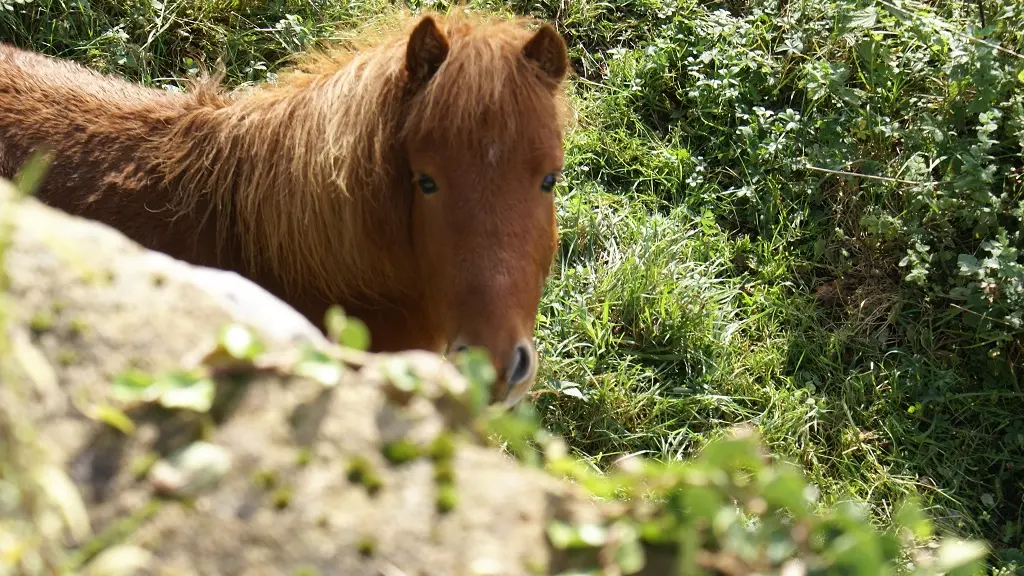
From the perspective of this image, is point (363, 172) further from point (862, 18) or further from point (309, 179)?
point (862, 18)

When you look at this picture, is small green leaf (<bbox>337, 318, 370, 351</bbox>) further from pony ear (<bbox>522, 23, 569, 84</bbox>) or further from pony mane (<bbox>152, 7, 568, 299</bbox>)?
pony ear (<bbox>522, 23, 569, 84</bbox>)

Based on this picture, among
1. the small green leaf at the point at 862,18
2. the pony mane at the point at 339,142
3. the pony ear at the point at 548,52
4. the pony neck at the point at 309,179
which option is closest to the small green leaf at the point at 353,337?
the pony mane at the point at 339,142

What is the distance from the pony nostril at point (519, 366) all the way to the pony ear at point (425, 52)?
2.99 ft

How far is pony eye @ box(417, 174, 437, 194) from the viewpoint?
2495 mm

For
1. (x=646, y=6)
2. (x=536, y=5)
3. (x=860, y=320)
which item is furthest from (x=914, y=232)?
(x=536, y=5)

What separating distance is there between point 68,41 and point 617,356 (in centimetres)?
354

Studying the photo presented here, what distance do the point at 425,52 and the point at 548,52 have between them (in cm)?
40

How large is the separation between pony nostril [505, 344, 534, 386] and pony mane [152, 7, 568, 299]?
60cm

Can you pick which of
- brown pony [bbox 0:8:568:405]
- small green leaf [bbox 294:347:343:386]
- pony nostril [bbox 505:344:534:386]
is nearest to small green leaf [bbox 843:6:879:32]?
brown pony [bbox 0:8:568:405]

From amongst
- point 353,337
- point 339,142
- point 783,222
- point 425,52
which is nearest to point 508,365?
point 339,142

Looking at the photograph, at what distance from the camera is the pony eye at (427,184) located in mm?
2495

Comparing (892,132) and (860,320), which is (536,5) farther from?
(860,320)

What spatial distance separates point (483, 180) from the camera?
95.3 inches

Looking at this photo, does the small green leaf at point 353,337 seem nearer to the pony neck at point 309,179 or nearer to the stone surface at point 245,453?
the stone surface at point 245,453
